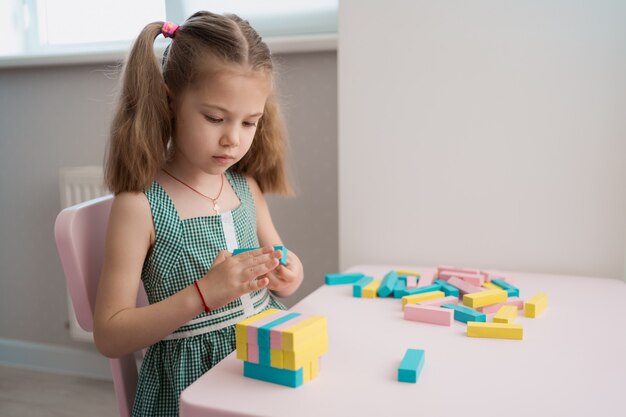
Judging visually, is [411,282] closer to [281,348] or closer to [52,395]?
[281,348]

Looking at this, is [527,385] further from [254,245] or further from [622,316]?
[254,245]

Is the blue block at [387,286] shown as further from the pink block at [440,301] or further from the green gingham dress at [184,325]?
the green gingham dress at [184,325]

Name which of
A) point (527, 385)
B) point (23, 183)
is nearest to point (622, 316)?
point (527, 385)

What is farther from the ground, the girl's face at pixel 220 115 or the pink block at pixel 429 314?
the girl's face at pixel 220 115

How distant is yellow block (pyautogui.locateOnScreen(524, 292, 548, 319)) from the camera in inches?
31.2

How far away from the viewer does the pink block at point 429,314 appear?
0.75 metres

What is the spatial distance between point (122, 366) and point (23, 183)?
123 centimetres

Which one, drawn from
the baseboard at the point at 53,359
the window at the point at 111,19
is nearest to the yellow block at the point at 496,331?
the window at the point at 111,19

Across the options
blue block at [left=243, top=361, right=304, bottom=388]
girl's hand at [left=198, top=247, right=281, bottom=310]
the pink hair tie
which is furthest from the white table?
the pink hair tie

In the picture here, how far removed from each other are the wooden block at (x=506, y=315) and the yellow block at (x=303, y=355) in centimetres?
25

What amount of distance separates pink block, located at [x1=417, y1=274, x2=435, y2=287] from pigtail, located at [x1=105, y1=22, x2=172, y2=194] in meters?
0.43

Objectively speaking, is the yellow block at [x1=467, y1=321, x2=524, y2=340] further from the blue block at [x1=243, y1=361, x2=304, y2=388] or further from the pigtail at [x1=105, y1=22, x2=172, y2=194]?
the pigtail at [x1=105, y1=22, x2=172, y2=194]

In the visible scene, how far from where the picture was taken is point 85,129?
180 cm

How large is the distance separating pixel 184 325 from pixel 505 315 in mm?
441
